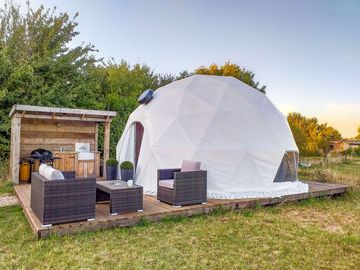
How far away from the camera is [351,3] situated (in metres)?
8.10

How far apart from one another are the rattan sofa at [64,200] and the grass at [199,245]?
322mm

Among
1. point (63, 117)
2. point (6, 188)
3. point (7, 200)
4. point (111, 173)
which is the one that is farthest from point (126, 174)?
point (6, 188)

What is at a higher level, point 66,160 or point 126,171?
point 66,160

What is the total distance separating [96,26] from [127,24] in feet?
5.62

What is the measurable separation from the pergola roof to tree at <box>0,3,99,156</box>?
172 centimetres

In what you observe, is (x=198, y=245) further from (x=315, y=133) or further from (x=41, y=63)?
(x=315, y=133)

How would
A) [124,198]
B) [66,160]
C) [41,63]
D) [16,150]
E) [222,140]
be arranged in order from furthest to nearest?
1. [41,63]
2. [66,160]
3. [16,150]
4. [222,140]
5. [124,198]

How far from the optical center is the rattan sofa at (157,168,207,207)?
19.5 ft

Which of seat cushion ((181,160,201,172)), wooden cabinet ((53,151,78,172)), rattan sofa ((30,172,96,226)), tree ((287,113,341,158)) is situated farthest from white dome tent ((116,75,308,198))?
tree ((287,113,341,158))

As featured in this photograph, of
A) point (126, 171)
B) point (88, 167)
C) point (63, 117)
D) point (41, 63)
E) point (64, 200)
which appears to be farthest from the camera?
point (41, 63)

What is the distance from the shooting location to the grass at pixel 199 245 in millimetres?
3662

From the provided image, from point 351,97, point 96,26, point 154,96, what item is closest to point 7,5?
point 96,26

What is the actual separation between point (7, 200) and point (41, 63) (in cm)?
600

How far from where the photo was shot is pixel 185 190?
6059mm
